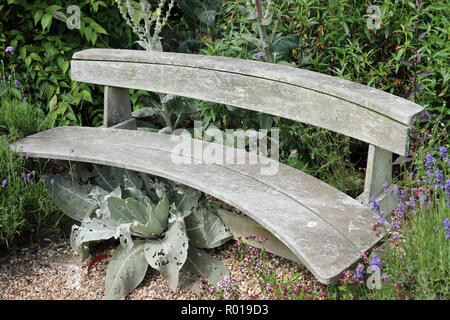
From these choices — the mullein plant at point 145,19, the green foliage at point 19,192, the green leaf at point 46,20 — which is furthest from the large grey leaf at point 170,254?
the green leaf at point 46,20

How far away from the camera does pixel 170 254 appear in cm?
318

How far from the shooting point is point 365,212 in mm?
2727

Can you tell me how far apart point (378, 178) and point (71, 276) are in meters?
1.72

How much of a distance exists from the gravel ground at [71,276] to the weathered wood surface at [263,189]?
1.51 feet

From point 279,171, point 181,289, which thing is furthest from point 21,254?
point 279,171

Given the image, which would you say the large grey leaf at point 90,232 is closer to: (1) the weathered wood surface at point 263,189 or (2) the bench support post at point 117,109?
(1) the weathered wood surface at point 263,189

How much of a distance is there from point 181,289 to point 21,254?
0.99 metres

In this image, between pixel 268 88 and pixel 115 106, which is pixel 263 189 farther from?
pixel 115 106

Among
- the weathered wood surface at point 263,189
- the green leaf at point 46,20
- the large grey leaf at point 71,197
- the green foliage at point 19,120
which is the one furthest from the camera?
the green leaf at point 46,20

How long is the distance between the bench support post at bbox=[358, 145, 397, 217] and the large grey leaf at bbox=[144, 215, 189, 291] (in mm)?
948

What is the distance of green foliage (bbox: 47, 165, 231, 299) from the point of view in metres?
3.20

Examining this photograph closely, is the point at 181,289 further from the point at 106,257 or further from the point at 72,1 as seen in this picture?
the point at 72,1

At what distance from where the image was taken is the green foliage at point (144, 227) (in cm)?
320

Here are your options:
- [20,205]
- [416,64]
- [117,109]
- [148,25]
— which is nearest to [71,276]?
[20,205]
